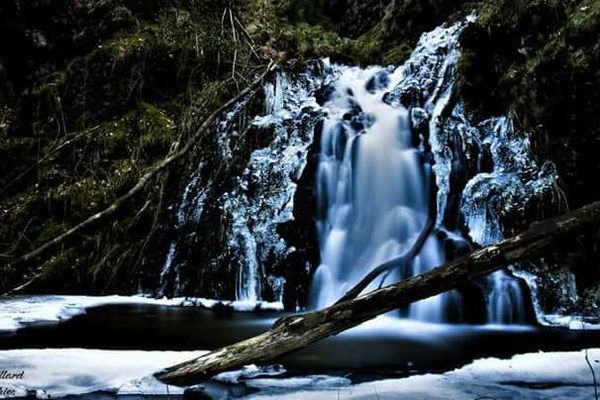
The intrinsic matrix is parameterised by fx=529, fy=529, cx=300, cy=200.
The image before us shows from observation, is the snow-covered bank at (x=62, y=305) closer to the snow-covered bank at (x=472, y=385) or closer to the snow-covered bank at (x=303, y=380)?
the snow-covered bank at (x=303, y=380)

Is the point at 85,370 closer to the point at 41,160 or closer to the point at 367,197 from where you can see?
the point at 367,197

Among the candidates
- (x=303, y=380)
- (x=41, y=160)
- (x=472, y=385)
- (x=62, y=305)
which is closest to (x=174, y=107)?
(x=41, y=160)

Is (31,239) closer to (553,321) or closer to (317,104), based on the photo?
(317,104)

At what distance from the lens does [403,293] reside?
111 inches

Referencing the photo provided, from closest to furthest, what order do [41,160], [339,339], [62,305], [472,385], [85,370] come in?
[472,385]
[85,370]
[339,339]
[62,305]
[41,160]

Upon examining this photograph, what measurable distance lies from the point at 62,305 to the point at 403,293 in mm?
4302

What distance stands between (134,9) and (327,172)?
502cm

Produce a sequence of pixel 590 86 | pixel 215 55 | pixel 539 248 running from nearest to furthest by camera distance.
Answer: pixel 539 248
pixel 590 86
pixel 215 55

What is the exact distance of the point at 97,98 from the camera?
27.4 ft

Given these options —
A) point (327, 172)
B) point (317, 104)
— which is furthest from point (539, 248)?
point (317, 104)

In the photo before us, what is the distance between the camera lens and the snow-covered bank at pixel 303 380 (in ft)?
9.70

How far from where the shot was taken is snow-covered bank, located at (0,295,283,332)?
4996 millimetres

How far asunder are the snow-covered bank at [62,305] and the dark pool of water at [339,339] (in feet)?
0.68

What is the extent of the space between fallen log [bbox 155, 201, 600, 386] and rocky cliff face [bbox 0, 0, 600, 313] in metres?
3.01
